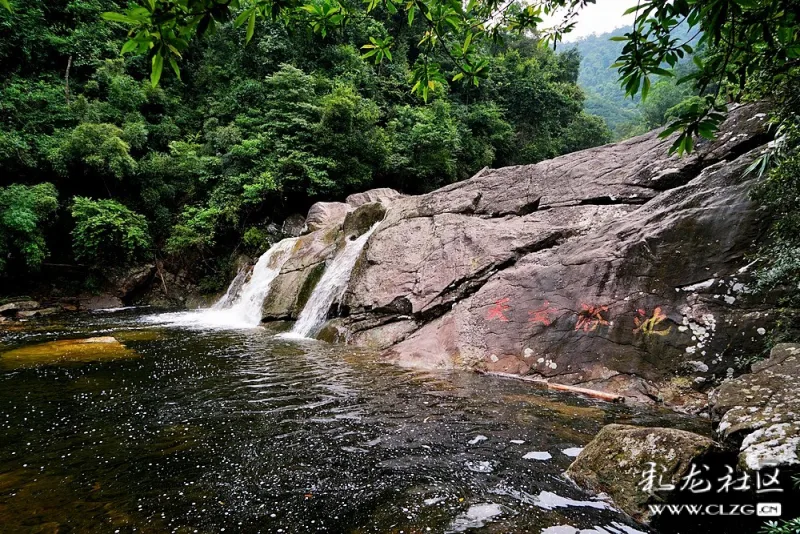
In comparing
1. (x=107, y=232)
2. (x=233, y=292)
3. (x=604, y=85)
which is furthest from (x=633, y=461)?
(x=604, y=85)

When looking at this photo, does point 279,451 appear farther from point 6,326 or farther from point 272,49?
point 272,49

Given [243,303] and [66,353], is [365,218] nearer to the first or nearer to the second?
[243,303]

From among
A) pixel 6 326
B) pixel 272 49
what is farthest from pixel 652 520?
pixel 272 49

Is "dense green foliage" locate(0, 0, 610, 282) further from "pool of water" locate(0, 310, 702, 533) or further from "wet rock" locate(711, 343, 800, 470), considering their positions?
"wet rock" locate(711, 343, 800, 470)

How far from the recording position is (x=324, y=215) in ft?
51.5

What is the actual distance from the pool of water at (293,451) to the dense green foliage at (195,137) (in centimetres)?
1141

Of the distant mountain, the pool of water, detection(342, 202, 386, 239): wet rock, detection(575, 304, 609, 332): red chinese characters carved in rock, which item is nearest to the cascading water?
detection(342, 202, 386, 239): wet rock

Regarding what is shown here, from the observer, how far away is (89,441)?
371 centimetres

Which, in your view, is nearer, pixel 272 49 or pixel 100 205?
pixel 100 205

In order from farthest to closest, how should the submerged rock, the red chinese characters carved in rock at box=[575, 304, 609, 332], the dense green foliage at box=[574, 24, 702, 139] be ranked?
the dense green foliage at box=[574, 24, 702, 139]
the submerged rock
the red chinese characters carved in rock at box=[575, 304, 609, 332]

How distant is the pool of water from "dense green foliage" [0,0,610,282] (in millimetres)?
11412

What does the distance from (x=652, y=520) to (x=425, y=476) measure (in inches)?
56.7

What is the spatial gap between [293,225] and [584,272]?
14.0 meters

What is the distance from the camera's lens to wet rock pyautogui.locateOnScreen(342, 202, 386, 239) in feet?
39.7
